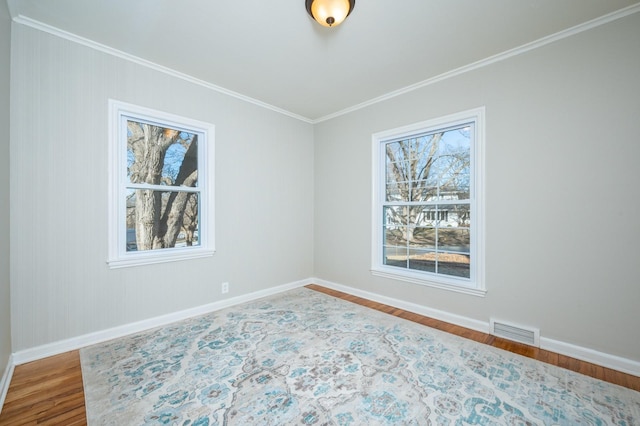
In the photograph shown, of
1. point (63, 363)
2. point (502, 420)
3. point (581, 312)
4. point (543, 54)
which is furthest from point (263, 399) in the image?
point (543, 54)

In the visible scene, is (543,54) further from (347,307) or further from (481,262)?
(347,307)

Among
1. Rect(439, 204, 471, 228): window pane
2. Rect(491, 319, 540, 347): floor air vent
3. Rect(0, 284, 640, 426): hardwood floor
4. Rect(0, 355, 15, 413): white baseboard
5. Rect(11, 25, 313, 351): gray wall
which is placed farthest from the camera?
Rect(439, 204, 471, 228): window pane

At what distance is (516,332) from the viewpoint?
8.34 ft

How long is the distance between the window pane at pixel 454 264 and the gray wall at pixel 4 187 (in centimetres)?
378

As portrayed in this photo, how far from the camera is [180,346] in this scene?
244 centimetres

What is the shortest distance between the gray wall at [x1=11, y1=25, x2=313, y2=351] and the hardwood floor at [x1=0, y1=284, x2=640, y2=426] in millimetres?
291

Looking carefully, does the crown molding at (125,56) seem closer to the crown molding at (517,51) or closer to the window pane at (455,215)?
the crown molding at (517,51)

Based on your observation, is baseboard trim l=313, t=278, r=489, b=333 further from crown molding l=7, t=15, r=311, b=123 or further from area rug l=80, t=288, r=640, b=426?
crown molding l=7, t=15, r=311, b=123

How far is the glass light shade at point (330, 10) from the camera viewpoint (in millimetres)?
1912

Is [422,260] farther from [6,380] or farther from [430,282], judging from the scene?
[6,380]

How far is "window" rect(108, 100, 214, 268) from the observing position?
265 cm

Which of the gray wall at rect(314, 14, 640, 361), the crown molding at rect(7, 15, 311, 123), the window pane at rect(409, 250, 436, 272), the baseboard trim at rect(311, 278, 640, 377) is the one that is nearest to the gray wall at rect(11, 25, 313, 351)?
the crown molding at rect(7, 15, 311, 123)

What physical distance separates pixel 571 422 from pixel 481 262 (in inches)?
55.8

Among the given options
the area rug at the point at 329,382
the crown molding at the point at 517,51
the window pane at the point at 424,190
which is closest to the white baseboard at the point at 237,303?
the area rug at the point at 329,382
